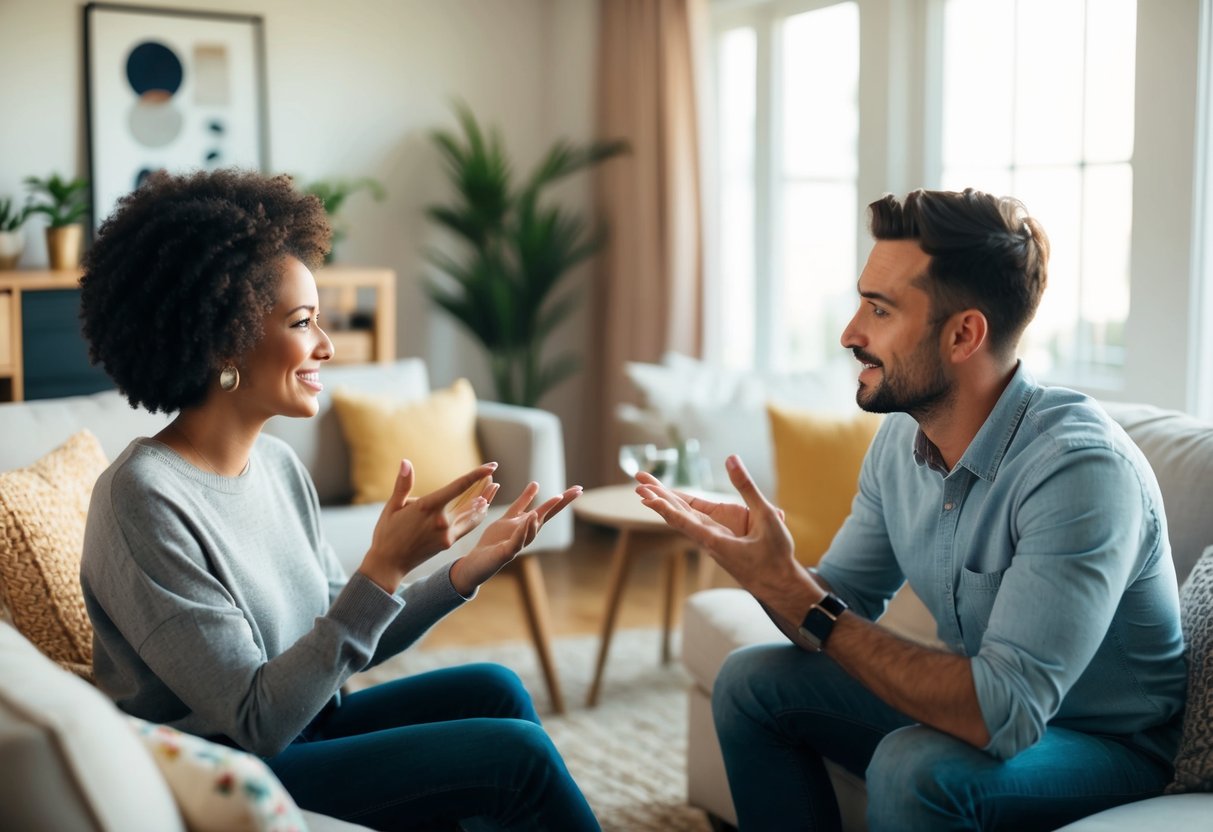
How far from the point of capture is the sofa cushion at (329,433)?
3.49 metres

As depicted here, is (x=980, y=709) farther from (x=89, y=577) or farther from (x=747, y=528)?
(x=89, y=577)

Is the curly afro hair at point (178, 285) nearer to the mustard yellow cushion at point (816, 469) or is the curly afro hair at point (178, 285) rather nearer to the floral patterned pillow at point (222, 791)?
the floral patterned pillow at point (222, 791)

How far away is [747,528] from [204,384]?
74 cm

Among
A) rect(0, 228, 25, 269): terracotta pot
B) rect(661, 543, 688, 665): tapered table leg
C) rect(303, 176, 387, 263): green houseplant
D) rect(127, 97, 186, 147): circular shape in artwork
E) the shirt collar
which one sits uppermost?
rect(127, 97, 186, 147): circular shape in artwork

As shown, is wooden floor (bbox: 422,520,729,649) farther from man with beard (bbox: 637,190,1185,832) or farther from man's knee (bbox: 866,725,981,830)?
man's knee (bbox: 866,725,981,830)

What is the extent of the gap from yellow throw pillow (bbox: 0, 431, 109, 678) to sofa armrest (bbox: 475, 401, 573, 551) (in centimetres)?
158

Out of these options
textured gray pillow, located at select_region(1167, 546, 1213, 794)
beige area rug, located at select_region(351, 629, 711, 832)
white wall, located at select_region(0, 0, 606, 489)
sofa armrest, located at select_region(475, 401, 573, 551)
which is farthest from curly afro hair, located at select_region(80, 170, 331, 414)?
white wall, located at select_region(0, 0, 606, 489)

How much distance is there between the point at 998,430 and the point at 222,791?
3.61ft

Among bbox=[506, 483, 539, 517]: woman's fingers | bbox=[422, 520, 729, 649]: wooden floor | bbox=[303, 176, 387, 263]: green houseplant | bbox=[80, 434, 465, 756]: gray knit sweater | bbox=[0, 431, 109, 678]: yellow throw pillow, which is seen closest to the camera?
bbox=[80, 434, 465, 756]: gray knit sweater

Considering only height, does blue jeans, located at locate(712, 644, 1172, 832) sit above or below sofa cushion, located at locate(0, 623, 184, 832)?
below

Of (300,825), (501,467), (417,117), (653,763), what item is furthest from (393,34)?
(300,825)

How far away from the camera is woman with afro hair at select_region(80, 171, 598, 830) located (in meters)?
1.48

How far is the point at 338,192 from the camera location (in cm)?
471

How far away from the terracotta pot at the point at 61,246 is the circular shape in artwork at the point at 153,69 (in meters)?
0.63
